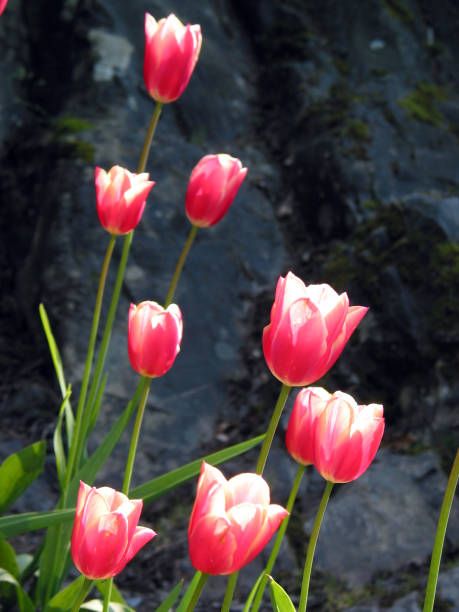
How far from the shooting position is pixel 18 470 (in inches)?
62.1

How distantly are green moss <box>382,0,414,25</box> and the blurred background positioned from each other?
0.01 m

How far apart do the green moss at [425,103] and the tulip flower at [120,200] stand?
2531 mm

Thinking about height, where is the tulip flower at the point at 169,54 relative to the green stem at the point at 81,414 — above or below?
above

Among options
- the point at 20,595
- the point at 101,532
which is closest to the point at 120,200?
the point at 101,532

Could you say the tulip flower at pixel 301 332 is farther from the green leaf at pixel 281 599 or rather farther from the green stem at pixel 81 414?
the green stem at pixel 81 414

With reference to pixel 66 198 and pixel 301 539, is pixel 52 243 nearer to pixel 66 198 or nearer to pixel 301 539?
pixel 66 198

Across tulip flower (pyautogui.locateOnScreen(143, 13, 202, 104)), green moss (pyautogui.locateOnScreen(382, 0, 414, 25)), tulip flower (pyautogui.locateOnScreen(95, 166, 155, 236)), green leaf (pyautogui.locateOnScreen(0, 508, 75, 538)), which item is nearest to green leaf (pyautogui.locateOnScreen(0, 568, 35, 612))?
green leaf (pyautogui.locateOnScreen(0, 508, 75, 538))

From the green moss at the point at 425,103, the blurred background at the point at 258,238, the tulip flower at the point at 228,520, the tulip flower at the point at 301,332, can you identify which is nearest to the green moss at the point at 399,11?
the blurred background at the point at 258,238

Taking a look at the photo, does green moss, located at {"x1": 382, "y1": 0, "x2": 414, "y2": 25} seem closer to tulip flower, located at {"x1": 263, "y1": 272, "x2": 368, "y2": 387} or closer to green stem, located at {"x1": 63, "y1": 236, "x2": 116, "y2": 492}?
green stem, located at {"x1": 63, "y1": 236, "x2": 116, "y2": 492}

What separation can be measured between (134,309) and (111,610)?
648 millimetres

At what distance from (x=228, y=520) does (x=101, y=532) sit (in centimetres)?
19

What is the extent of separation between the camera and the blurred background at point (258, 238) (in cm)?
240

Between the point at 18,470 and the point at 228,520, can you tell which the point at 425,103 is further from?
the point at 228,520

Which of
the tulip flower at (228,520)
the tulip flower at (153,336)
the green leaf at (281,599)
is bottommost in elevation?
the green leaf at (281,599)
